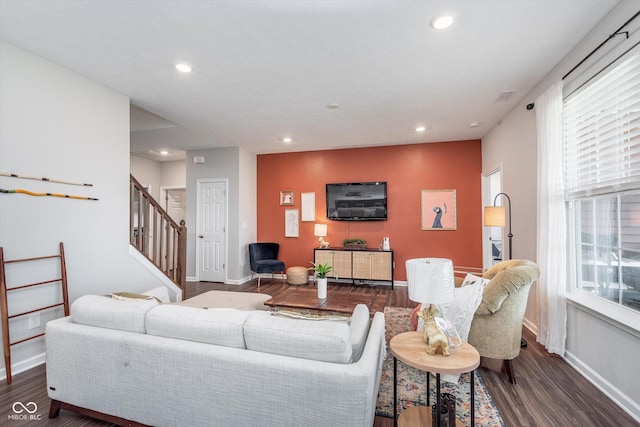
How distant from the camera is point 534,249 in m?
3.23

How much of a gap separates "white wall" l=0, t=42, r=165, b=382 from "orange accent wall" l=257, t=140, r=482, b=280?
3156 mm

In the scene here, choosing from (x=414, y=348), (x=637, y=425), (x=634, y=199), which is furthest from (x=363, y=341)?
(x=634, y=199)

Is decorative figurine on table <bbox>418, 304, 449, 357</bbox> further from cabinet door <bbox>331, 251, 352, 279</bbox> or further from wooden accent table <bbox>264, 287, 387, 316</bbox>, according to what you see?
cabinet door <bbox>331, 251, 352, 279</bbox>

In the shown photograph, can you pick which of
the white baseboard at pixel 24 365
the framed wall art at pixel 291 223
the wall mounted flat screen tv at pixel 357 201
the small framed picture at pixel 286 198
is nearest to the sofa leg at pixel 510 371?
the wall mounted flat screen tv at pixel 357 201

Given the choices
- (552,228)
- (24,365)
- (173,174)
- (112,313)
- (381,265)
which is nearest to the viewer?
(112,313)

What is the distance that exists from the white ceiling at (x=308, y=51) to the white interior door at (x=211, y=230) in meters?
2.05

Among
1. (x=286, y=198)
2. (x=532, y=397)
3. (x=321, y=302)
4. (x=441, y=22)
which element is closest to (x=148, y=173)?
(x=286, y=198)

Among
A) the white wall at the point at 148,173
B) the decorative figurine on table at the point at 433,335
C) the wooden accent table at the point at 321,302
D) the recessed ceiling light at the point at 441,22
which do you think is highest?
the recessed ceiling light at the point at 441,22

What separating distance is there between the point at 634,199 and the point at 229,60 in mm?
3417

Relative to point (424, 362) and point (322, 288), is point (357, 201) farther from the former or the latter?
point (424, 362)

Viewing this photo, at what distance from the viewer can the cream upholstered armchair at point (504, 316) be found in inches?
89.5

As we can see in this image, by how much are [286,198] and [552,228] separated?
462 centimetres

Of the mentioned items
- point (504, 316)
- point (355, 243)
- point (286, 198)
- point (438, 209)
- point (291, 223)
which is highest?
point (286, 198)

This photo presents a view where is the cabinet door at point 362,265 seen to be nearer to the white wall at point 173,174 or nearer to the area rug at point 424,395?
the area rug at point 424,395
